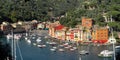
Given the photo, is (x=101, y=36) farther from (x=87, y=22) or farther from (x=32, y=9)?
(x=32, y=9)

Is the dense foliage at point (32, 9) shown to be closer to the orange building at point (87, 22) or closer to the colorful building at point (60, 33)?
the colorful building at point (60, 33)

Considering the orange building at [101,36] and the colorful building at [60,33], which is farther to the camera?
the colorful building at [60,33]

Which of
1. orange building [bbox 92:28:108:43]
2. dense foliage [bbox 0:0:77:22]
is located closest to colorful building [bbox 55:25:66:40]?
orange building [bbox 92:28:108:43]

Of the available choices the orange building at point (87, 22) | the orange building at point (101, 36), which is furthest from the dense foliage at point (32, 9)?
the orange building at point (101, 36)

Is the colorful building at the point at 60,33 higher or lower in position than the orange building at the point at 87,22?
lower

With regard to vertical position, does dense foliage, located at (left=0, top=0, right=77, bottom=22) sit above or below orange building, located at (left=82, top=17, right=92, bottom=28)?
above

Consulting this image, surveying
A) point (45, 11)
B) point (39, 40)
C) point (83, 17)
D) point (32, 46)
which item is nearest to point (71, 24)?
point (83, 17)

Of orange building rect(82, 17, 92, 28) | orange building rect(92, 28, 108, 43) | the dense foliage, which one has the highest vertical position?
the dense foliage

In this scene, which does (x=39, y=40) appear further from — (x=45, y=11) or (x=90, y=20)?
(x=45, y=11)

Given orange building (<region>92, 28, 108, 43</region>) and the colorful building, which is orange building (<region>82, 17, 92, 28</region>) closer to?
the colorful building
